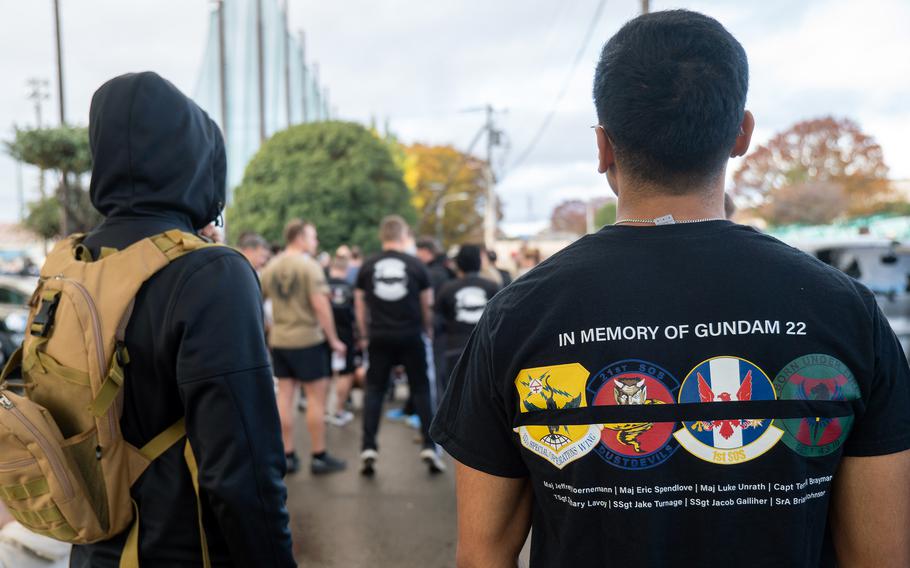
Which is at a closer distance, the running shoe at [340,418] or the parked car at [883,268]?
the running shoe at [340,418]

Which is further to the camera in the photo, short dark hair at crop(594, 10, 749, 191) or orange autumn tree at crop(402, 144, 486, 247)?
orange autumn tree at crop(402, 144, 486, 247)

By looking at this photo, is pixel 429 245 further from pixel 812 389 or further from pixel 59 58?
pixel 59 58

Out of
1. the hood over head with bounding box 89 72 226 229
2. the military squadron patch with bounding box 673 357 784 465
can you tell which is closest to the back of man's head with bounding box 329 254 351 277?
the hood over head with bounding box 89 72 226 229

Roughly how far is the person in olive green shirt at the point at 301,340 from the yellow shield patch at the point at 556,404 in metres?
5.15

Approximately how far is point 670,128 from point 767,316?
376mm

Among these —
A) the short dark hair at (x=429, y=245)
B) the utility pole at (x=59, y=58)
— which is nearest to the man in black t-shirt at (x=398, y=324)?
the short dark hair at (x=429, y=245)

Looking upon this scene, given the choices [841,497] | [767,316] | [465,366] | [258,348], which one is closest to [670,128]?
[767,316]

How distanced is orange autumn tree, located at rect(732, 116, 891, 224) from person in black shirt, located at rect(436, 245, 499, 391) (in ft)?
132

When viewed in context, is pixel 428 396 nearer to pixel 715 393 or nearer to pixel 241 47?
pixel 715 393

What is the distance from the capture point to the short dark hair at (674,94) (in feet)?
4.37

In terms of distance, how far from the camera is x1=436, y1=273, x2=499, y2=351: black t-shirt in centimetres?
684

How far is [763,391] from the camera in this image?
128cm

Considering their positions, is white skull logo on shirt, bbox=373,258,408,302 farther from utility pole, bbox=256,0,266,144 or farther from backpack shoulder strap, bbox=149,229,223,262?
utility pole, bbox=256,0,266,144

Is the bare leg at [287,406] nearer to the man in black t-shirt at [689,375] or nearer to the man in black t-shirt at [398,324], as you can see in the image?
the man in black t-shirt at [398,324]
